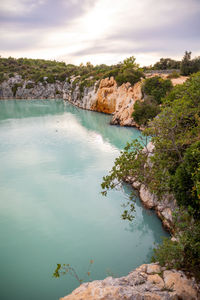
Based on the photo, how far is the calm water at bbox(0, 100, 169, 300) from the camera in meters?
7.49

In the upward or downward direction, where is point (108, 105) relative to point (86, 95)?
downward

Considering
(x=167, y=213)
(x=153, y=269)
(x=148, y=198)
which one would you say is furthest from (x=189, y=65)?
(x=153, y=269)

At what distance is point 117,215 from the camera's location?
10.7m

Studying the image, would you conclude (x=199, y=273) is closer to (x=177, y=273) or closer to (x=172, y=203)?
(x=177, y=273)

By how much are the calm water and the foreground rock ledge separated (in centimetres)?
219

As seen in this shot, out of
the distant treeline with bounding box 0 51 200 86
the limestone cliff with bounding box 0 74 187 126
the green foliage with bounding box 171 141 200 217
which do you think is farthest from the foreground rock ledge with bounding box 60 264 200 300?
the distant treeline with bounding box 0 51 200 86

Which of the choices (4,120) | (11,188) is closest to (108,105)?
(4,120)

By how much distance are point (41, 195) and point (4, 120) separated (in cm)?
2680

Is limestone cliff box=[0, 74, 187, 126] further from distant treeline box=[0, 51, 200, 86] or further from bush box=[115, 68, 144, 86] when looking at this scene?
distant treeline box=[0, 51, 200, 86]

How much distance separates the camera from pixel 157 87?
90.2 ft

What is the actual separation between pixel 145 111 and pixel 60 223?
19.1 m

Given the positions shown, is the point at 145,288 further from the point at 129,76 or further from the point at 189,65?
the point at 189,65

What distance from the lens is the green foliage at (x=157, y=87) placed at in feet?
88.3

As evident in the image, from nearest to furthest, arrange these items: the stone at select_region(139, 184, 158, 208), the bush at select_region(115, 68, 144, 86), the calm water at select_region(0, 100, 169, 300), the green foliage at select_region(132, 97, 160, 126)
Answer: the calm water at select_region(0, 100, 169, 300), the stone at select_region(139, 184, 158, 208), the green foliage at select_region(132, 97, 160, 126), the bush at select_region(115, 68, 144, 86)
